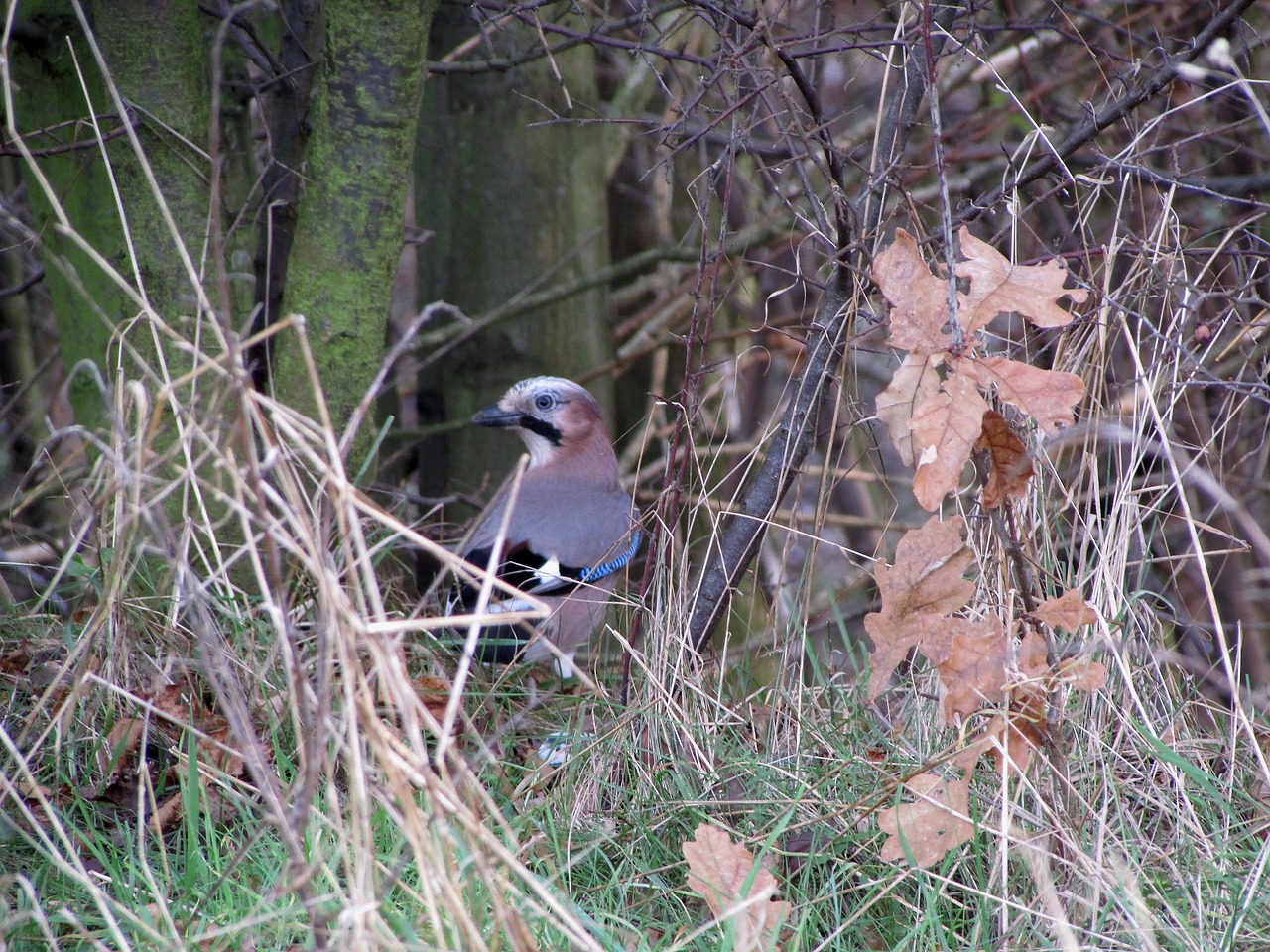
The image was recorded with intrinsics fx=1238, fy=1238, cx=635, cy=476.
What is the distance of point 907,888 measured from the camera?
228 centimetres

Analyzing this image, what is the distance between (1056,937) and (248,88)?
314 centimetres

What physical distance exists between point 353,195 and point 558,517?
5.01 feet

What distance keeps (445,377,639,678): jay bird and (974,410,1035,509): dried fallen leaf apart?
1703 millimetres

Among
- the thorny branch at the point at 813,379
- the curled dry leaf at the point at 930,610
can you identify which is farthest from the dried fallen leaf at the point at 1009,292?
the thorny branch at the point at 813,379

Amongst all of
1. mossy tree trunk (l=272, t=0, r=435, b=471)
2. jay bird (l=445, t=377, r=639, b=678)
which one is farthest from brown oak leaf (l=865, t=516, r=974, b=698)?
mossy tree trunk (l=272, t=0, r=435, b=471)

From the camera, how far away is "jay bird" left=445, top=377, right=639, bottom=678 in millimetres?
4023

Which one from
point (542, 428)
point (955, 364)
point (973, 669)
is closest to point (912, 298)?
point (955, 364)

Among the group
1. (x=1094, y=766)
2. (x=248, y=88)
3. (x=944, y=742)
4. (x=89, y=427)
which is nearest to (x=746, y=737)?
(x=944, y=742)

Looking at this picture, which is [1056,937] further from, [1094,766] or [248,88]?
[248,88]

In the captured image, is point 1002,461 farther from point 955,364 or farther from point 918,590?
point 918,590

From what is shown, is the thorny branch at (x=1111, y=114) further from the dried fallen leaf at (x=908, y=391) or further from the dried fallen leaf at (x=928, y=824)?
the dried fallen leaf at (x=928, y=824)

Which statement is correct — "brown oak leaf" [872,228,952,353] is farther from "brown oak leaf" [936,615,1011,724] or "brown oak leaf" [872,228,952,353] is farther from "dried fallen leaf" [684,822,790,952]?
"dried fallen leaf" [684,822,790,952]

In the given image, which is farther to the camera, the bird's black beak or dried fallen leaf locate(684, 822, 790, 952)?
the bird's black beak

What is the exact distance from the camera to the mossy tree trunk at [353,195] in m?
3.16
